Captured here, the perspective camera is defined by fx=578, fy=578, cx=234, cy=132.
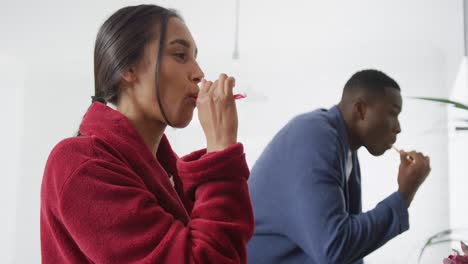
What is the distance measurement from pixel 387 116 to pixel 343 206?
16.6 inches

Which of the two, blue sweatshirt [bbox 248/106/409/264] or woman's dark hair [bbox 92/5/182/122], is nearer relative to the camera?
woman's dark hair [bbox 92/5/182/122]

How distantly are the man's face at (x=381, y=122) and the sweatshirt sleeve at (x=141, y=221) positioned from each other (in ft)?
2.87

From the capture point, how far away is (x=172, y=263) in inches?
26.0

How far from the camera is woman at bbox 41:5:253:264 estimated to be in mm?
666

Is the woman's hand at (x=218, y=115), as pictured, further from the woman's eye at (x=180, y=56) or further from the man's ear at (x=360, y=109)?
the man's ear at (x=360, y=109)

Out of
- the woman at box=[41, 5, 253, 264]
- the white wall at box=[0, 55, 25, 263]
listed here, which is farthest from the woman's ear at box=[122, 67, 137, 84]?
the white wall at box=[0, 55, 25, 263]

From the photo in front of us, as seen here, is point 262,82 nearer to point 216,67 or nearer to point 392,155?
point 216,67

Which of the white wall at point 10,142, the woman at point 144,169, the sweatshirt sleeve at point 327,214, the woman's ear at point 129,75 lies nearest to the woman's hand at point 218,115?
the woman at point 144,169

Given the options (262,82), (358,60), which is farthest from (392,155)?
(262,82)

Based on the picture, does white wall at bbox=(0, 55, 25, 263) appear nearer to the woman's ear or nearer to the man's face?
the man's face

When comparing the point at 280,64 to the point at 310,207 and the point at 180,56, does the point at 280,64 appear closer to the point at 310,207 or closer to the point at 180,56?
the point at 310,207

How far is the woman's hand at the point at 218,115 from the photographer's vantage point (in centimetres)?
76

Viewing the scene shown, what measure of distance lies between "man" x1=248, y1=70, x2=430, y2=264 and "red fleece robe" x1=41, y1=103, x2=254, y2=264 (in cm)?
50

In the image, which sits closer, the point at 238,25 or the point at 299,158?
the point at 299,158
